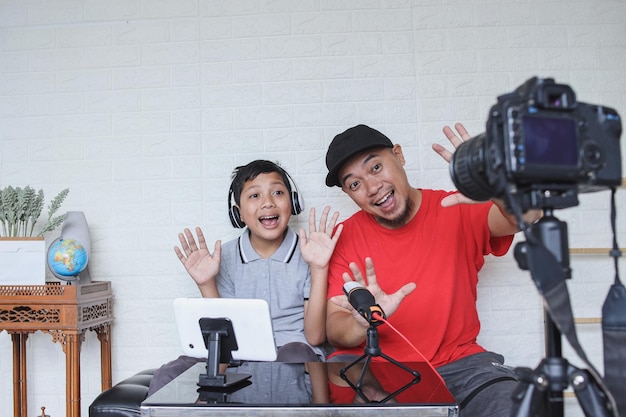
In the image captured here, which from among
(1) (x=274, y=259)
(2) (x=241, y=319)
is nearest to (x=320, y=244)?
(1) (x=274, y=259)

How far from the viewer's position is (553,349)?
88cm

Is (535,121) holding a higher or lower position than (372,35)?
lower

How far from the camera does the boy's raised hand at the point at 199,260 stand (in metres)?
2.34

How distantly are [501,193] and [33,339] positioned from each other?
2.54 m

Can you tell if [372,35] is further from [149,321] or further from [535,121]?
[535,121]

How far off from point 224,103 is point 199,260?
2.62 ft

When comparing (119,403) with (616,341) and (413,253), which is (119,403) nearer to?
(413,253)

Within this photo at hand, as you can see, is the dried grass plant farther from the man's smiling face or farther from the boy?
the man's smiling face

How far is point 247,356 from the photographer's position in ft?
5.09

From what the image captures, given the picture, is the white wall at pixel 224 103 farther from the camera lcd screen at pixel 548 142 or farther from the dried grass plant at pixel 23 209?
the camera lcd screen at pixel 548 142

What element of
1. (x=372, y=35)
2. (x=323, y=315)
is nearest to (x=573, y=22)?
(x=372, y=35)

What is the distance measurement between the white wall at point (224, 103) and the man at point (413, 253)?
44 centimetres

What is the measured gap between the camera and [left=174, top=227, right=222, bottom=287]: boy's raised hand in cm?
234

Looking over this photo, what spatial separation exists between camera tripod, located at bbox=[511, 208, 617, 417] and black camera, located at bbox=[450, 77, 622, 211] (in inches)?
1.9
